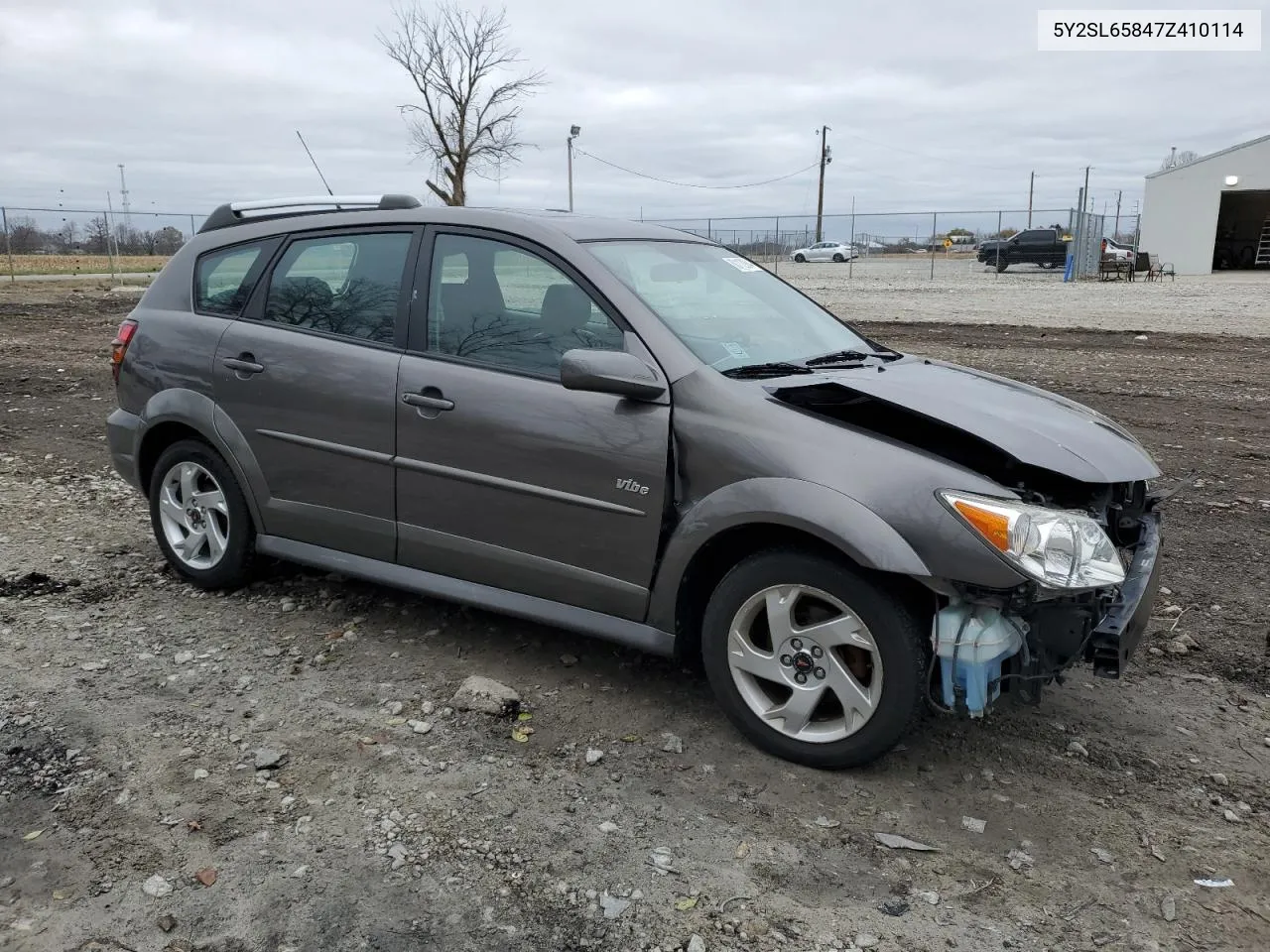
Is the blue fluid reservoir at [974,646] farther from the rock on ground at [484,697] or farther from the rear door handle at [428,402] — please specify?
the rear door handle at [428,402]

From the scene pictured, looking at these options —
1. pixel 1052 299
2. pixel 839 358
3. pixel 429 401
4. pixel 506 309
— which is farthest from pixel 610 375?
pixel 1052 299

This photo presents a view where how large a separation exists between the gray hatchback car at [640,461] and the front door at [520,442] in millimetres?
10

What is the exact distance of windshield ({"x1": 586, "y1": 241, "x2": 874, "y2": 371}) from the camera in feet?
12.9

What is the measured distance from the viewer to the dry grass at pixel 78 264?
3178 cm

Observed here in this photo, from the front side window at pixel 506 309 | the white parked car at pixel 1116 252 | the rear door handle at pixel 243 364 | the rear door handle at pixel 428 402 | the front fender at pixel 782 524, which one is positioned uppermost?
the white parked car at pixel 1116 252

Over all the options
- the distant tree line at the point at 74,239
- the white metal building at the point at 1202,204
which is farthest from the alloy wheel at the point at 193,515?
the white metal building at the point at 1202,204

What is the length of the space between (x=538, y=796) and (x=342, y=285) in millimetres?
2369

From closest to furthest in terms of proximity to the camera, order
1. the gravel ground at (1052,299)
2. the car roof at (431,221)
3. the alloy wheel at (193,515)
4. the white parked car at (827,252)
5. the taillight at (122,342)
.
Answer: the car roof at (431,221)
the alloy wheel at (193,515)
the taillight at (122,342)
the gravel ground at (1052,299)
the white parked car at (827,252)

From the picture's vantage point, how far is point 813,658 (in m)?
3.41

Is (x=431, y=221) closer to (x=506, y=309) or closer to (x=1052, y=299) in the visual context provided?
(x=506, y=309)

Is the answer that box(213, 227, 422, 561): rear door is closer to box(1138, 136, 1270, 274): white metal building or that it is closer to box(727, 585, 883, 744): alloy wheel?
box(727, 585, 883, 744): alloy wheel

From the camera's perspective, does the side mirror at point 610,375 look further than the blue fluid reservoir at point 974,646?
Yes

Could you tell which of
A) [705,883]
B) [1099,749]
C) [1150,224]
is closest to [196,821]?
[705,883]

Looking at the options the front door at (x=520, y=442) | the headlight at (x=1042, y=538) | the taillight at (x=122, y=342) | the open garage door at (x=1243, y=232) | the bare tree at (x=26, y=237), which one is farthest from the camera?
the open garage door at (x=1243, y=232)
